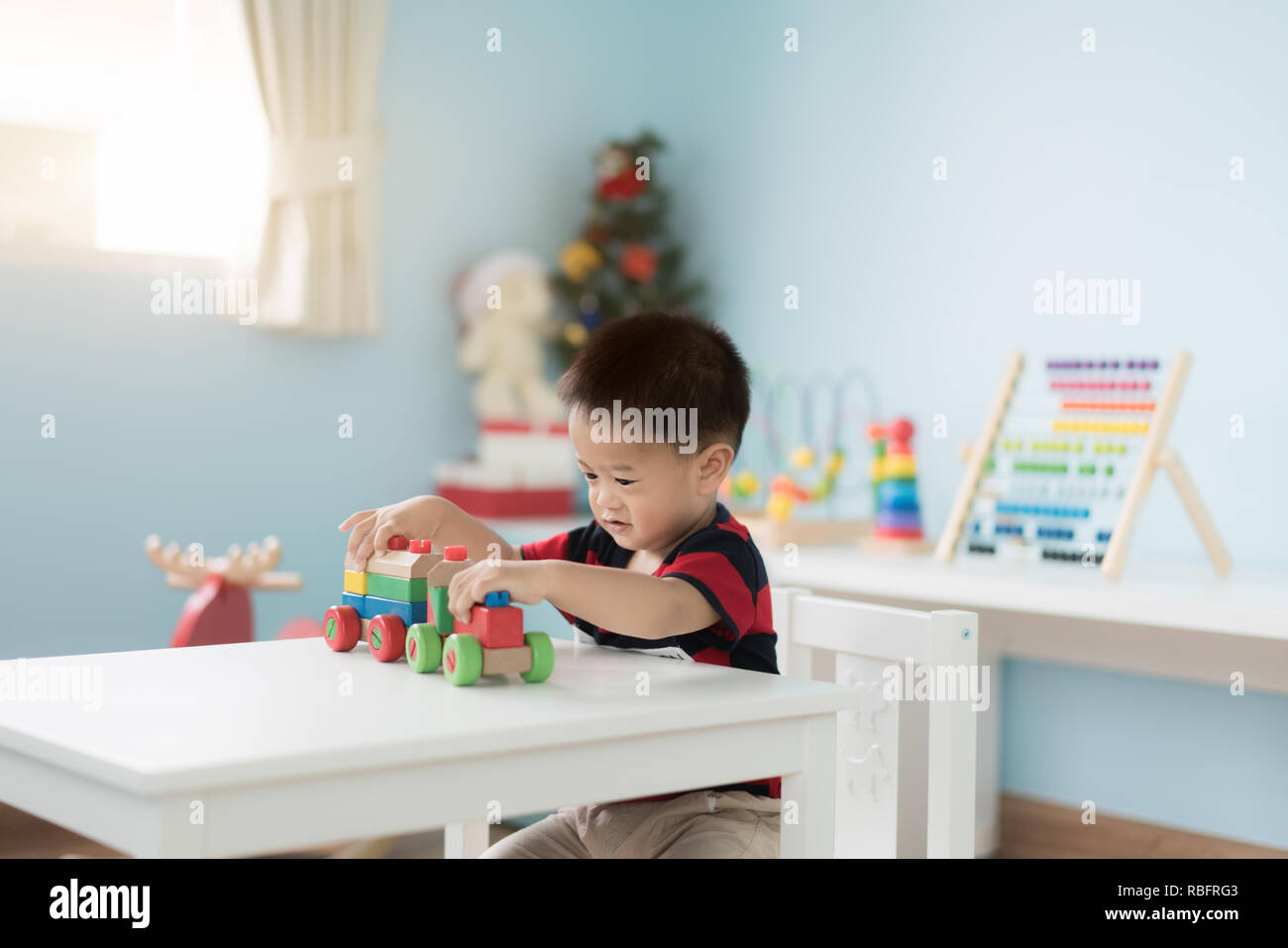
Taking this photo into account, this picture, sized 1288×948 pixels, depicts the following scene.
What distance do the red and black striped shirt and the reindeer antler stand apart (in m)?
1.00

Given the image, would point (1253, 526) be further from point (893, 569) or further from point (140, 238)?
point (140, 238)

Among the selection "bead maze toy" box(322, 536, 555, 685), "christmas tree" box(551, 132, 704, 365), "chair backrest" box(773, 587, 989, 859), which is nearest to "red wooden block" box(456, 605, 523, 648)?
"bead maze toy" box(322, 536, 555, 685)

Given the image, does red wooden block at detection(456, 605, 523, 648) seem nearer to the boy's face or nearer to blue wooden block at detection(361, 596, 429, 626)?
blue wooden block at detection(361, 596, 429, 626)

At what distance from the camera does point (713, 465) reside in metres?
1.32

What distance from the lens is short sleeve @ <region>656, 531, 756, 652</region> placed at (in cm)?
117

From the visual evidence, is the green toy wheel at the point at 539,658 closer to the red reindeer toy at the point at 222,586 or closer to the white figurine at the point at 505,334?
the red reindeer toy at the point at 222,586

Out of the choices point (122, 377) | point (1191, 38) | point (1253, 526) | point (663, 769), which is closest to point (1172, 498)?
point (1253, 526)

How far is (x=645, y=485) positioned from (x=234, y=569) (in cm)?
118

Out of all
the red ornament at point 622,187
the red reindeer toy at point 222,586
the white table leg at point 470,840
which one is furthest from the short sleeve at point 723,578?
the red ornament at point 622,187

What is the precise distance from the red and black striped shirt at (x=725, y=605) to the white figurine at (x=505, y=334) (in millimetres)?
1927

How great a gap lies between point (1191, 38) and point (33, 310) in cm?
235

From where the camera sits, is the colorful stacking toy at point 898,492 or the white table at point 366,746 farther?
the colorful stacking toy at point 898,492

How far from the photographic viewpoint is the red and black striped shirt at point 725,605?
3.86ft

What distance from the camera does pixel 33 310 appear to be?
257 centimetres
